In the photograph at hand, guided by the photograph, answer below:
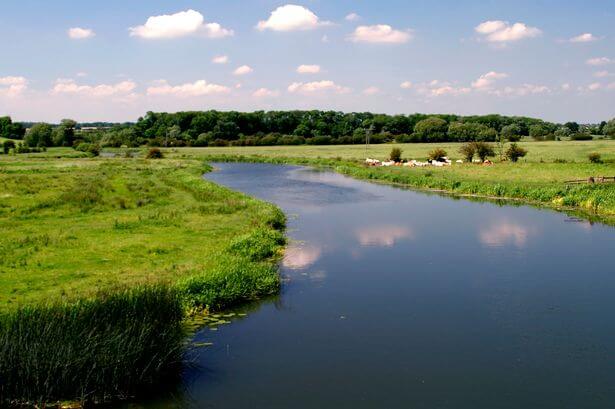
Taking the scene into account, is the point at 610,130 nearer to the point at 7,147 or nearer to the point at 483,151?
the point at 483,151

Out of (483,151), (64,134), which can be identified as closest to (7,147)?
(64,134)

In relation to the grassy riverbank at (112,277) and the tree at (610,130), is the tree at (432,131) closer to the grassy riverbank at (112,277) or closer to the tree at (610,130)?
the tree at (610,130)

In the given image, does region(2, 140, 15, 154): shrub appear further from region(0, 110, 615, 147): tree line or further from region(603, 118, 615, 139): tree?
region(603, 118, 615, 139): tree

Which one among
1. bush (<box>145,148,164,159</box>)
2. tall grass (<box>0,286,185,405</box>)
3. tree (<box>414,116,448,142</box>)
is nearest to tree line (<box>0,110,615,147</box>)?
tree (<box>414,116,448,142</box>)

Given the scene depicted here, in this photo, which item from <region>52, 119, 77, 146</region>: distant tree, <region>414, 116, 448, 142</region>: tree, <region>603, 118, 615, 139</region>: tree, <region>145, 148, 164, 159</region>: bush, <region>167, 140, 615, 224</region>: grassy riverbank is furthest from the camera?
<region>52, 119, 77, 146</region>: distant tree

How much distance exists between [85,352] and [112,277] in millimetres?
7324

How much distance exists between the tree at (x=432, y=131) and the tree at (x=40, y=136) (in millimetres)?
86750

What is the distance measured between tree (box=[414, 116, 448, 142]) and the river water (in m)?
97.1

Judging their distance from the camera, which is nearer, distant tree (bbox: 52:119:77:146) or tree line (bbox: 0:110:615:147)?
tree line (bbox: 0:110:615:147)

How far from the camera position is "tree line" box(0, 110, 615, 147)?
127 meters

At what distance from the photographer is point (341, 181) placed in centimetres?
5909

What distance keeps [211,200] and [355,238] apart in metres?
13.7

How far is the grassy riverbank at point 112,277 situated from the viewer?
1126 centimetres

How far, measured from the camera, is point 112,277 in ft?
60.1
